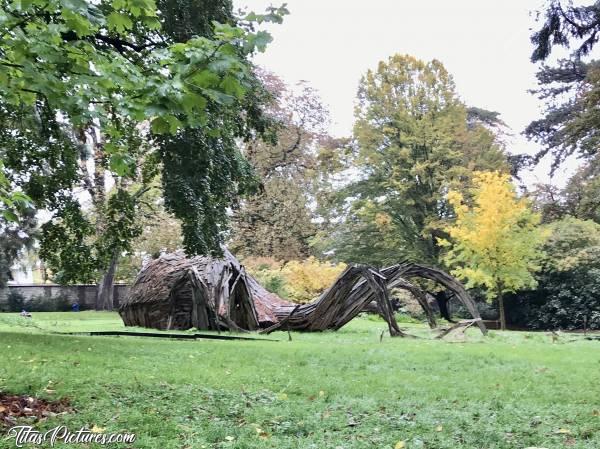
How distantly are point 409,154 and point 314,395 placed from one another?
852 inches

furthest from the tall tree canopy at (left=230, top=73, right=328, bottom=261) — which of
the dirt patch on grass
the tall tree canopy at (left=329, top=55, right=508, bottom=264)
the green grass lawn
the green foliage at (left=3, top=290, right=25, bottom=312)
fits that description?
the dirt patch on grass

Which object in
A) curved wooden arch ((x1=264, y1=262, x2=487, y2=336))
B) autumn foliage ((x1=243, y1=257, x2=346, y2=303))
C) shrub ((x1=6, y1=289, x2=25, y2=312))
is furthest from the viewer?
shrub ((x1=6, y1=289, x2=25, y2=312))

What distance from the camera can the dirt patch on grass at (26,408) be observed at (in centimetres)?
391

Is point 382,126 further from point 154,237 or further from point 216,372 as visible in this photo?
point 216,372

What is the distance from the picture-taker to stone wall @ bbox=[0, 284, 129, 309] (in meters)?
33.2

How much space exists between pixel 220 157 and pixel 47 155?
294 cm

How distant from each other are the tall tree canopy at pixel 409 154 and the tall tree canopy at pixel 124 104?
567 inches

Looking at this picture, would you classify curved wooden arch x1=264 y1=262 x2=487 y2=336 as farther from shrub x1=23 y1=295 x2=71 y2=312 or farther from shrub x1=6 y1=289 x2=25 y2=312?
shrub x1=6 y1=289 x2=25 y2=312

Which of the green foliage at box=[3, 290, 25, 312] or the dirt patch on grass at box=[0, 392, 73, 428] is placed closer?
the dirt patch on grass at box=[0, 392, 73, 428]

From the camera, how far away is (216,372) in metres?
6.45

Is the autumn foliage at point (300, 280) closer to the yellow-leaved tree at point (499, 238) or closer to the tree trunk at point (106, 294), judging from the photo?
the yellow-leaved tree at point (499, 238)

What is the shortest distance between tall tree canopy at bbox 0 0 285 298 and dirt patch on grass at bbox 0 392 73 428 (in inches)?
58.1

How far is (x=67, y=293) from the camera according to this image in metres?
34.1

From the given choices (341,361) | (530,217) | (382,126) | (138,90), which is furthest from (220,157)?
(382,126)
